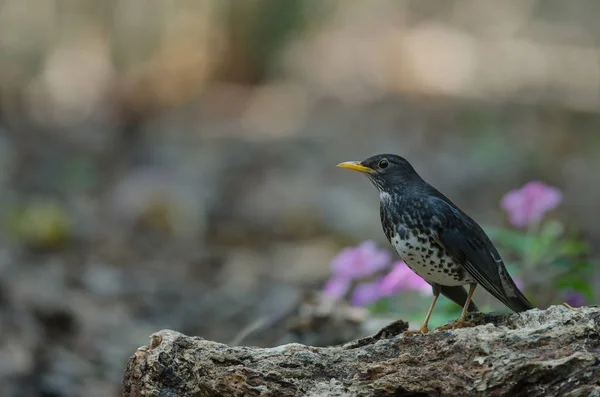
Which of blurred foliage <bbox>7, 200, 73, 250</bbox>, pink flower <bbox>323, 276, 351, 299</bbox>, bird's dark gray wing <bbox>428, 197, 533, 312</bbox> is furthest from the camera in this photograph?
blurred foliage <bbox>7, 200, 73, 250</bbox>

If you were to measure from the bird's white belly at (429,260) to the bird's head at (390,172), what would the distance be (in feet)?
1.21

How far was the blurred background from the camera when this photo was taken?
7.11 m

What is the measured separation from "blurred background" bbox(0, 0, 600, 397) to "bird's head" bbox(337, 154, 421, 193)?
1.02 meters

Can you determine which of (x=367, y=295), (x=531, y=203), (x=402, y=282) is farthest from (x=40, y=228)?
(x=531, y=203)

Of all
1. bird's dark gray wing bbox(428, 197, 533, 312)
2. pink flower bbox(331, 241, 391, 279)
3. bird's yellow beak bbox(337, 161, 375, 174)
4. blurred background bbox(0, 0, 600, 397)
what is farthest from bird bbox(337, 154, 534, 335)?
blurred background bbox(0, 0, 600, 397)

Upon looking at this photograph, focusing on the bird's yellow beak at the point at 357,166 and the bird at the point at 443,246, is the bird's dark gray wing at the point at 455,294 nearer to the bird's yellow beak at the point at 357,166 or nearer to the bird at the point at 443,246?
the bird at the point at 443,246

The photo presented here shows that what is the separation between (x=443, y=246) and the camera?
12.9ft

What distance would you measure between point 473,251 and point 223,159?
10972 mm

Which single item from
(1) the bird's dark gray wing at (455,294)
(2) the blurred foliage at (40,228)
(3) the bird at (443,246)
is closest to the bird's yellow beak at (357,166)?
(3) the bird at (443,246)

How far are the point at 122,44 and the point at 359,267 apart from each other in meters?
14.3

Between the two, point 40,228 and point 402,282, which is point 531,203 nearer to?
point 402,282

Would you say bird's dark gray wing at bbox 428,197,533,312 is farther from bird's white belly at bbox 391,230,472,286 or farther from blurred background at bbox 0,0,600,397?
blurred background at bbox 0,0,600,397

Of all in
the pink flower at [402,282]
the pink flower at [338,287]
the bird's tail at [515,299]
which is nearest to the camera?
the bird's tail at [515,299]

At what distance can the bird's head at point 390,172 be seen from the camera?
4.29 meters
